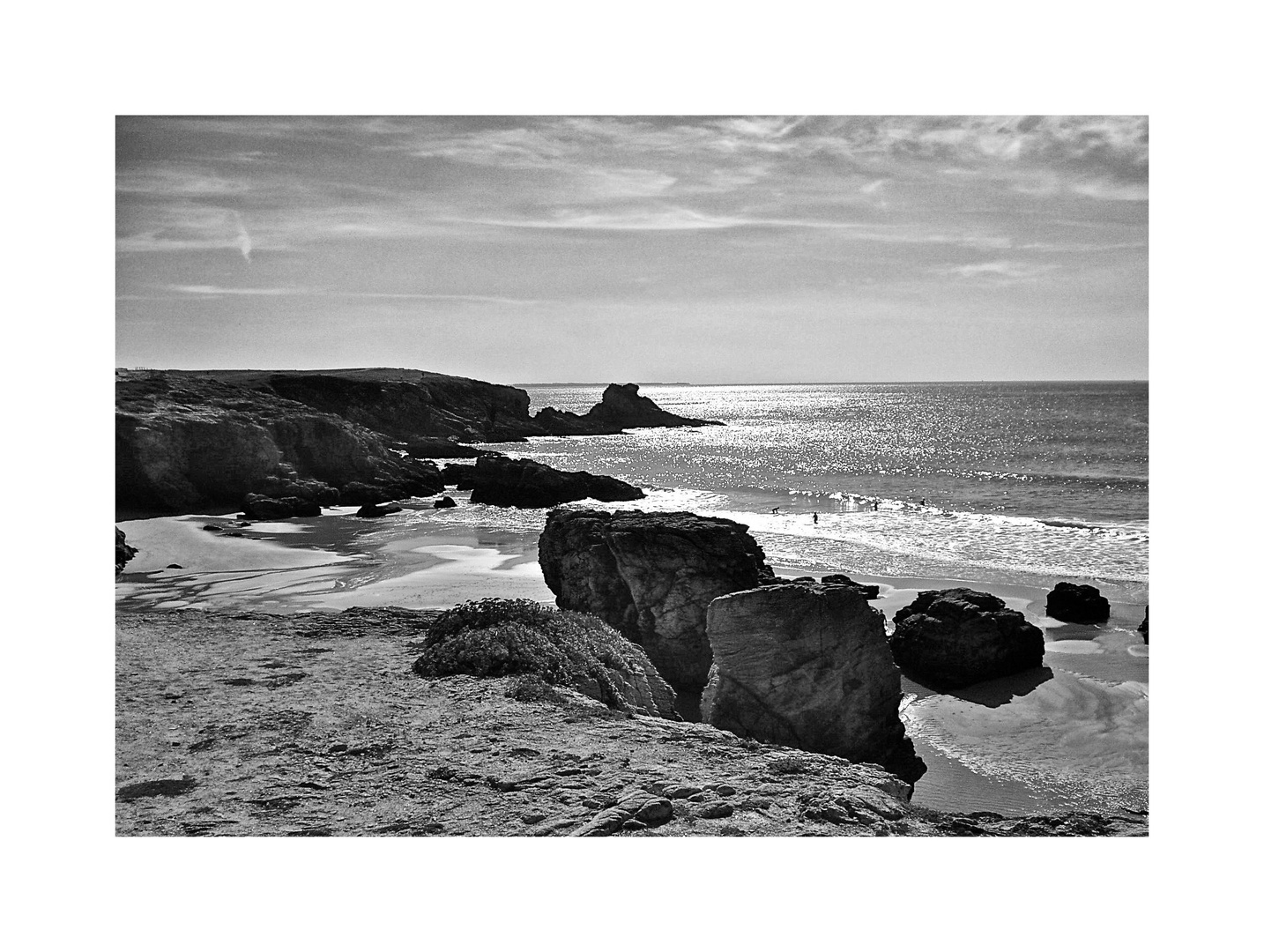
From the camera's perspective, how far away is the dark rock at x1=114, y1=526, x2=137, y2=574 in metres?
4.59

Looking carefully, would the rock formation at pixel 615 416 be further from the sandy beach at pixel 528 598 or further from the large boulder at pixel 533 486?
the sandy beach at pixel 528 598

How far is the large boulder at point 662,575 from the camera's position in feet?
18.1

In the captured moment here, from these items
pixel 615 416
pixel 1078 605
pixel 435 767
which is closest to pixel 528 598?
pixel 615 416

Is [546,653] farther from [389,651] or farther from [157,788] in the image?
[157,788]

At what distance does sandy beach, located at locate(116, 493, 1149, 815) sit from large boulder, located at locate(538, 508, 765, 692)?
303 mm

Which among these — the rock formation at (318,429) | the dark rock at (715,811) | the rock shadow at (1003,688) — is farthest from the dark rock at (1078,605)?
the dark rock at (715,811)

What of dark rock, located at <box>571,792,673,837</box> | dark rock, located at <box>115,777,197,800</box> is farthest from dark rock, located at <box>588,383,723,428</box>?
dark rock, located at <box>115,777,197,800</box>

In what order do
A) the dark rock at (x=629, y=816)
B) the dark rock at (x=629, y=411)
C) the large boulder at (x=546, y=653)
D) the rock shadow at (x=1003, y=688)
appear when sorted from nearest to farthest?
1. the dark rock at (x=629, y=816)
2. the large boulder at (x=546, y=653)
3. the dark rock at (x=629, y=411)
4. the rock shadow at (x=1003, y=688)

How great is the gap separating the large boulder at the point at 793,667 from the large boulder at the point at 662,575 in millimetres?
639

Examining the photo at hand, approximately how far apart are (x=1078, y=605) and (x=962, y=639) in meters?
0.91

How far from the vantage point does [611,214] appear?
481 cm

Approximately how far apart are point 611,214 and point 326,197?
1650 mm
